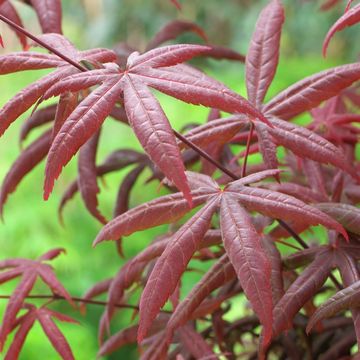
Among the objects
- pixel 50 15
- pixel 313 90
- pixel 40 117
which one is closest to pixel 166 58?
pixel 313 90

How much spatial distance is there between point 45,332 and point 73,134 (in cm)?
35

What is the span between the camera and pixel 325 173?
3.25 feet

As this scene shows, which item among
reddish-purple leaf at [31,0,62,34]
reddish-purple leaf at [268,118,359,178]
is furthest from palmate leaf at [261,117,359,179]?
reddish-purple leaf at [31,0,62,34]

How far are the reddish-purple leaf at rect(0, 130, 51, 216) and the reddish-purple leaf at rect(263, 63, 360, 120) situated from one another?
1.10ft

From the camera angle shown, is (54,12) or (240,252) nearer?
(240,252)

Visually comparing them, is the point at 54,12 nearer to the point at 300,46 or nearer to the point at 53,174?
the point at 53,174

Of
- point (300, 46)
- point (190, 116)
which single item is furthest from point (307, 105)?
point (300, 46)

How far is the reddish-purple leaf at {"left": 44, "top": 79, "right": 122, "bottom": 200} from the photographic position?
546 millimetres

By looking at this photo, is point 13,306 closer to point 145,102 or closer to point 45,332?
point 45,332

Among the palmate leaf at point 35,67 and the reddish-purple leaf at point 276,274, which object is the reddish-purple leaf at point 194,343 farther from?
the palmate leaf at point 35,67

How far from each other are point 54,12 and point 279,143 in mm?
334

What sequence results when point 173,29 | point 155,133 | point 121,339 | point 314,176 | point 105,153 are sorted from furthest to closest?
point 105,153 < point 173,29 < point 121,339 < point 314,176 < point 155,133

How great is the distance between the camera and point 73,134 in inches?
21.6

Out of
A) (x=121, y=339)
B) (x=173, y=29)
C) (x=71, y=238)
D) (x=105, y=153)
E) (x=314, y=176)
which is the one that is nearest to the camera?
(x=314, y=176)
